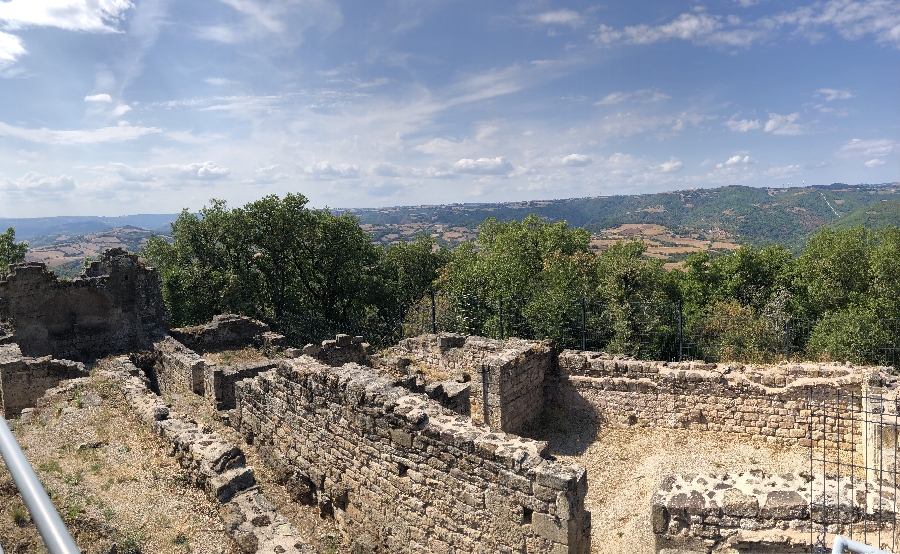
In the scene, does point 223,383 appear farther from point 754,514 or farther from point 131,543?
point 754,514

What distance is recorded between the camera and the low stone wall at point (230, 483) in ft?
21.8

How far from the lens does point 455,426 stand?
23.7 ft

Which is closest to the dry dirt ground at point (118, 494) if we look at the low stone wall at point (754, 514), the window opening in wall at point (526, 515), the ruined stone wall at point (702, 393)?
the window opening in wall at point (526, 515)

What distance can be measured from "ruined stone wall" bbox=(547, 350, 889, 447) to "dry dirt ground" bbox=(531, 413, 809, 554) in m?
0.32

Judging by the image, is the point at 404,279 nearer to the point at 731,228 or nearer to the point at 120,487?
the point at 120,487

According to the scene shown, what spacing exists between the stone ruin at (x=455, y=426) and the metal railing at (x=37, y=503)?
17.1 ft

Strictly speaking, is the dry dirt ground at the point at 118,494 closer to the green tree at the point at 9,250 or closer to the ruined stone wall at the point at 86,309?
the ruined stone wall at the point at 86,309

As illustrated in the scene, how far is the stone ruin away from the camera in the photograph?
22.3ft

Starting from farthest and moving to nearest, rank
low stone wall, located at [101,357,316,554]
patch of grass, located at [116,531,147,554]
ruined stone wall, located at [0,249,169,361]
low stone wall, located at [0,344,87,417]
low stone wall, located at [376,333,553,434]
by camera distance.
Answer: ruined stone wall, located at [0,249,169,361] → low stone wall, located at [0,344,87,417] → low stone wall, located at [376,333,553,434] → low stone wall, located at [101,357,316,554] → patch of grass, located at [116,531,147,554]

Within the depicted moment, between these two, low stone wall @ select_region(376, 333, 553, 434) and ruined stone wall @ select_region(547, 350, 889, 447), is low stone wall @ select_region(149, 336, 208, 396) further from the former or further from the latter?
ruined stone wall @ select_region(547, 350, 889, 447)

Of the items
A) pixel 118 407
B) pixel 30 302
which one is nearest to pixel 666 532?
pixel 118 407

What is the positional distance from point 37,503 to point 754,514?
27.7ft

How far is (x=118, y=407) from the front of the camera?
461 inches

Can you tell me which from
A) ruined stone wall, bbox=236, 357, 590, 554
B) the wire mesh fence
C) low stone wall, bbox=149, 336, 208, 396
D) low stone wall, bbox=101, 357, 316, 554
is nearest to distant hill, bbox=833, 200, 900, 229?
the wire mesh fence
